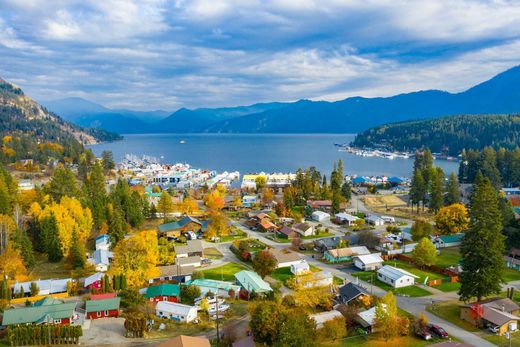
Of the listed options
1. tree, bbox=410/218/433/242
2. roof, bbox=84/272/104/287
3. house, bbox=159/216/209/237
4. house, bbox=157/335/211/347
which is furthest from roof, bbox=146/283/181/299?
tree, bbox=410/218/433/242

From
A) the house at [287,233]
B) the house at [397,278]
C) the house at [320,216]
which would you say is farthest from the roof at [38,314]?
the house at [320,216]

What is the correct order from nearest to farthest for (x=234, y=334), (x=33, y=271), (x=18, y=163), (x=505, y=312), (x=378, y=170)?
1. (x=234, y=334)
2. (x=505, y=312)
3. (x=33, y=271)
4. (x=18, y=163)
5. (x=378, y=170)

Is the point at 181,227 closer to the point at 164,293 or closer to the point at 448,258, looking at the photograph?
the point at 164,293

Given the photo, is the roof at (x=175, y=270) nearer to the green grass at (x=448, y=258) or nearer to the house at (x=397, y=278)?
the house at (x=397, y=278)

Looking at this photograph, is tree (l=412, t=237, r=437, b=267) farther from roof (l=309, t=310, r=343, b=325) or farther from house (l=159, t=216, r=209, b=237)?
house (l=159, t=216, r=209, b=237)

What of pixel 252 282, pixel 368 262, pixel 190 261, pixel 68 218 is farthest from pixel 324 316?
pixel 68 218

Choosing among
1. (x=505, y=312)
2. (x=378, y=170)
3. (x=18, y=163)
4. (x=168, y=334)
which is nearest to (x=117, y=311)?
(x=168, y=334)

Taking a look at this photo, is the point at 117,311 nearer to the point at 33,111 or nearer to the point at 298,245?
the point at 298,245
